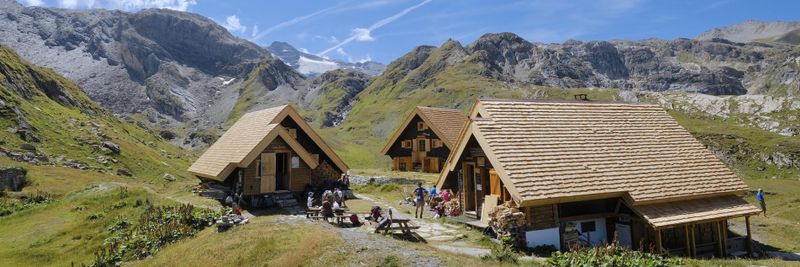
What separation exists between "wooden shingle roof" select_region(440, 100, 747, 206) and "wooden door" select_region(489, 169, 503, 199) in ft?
6.40

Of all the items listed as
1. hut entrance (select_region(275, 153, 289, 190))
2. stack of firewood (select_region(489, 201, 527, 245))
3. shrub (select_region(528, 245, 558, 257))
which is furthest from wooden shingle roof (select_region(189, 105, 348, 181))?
shrub (select_region(528, 245, 558, 257))

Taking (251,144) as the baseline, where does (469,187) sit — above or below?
below

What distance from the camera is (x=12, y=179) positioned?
1401 inches

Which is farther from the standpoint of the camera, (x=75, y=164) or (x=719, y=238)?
(x=75, y=164)

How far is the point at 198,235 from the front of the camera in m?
22.7

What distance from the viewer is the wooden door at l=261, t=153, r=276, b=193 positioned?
2977cm

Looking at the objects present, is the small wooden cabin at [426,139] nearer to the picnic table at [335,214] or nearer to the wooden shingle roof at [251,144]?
the wooden shingle roof at [251,144]

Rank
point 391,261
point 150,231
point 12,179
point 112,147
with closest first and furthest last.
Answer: point 391,261, point 150,231, point 12,179, point 112,147

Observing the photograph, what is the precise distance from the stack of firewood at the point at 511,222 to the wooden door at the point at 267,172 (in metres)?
15.0

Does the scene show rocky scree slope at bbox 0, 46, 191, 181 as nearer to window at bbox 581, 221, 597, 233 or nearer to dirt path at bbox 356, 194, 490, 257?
dirt path at bbox 356, 194, 490, 257

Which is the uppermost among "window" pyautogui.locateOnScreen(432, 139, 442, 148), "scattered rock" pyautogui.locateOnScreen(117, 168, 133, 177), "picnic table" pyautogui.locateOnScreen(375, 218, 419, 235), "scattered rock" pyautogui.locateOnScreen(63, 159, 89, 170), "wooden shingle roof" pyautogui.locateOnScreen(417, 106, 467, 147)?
"wooden shingle roof" pyautogui.locateOnScreen(417, 106, 467, 147)

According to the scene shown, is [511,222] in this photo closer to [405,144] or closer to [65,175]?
[405,144]

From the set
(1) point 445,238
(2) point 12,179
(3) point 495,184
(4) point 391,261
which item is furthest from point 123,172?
(4) point 391,261

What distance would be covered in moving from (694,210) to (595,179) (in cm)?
451
